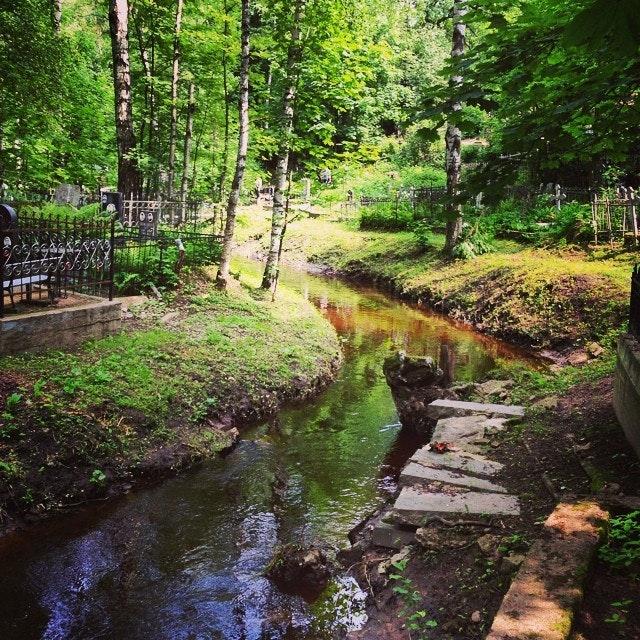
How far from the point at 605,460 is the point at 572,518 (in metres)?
1.85

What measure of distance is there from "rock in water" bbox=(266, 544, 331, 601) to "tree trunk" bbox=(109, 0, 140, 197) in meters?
12.4

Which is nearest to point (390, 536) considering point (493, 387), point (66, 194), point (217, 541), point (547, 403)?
point (217, 541)

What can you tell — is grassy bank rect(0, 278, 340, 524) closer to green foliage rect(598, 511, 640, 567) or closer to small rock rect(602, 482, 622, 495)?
small rock rect(602, 482, 622, 495)

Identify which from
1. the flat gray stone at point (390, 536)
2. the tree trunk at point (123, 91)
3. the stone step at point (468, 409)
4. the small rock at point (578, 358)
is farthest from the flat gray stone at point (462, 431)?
the tree trunk at point (123, 91)

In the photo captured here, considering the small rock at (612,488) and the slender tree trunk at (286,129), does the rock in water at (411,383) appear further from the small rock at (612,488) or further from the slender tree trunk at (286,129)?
the slender tree trunk at (286,129)

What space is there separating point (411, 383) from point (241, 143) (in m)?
6.87

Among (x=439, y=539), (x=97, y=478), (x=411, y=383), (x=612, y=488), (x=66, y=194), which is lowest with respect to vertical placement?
(x=97, y=478)

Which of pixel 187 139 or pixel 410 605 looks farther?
A: pixel 187 139

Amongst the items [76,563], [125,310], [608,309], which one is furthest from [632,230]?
[76,563]

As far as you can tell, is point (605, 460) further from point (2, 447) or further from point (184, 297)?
point (184, 297)

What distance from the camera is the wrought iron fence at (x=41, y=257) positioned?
8.08 metres

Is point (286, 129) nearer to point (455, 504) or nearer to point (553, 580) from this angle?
point (455, 504)

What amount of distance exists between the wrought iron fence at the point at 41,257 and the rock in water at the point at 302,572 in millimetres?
5098

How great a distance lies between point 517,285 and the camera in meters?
16.1
